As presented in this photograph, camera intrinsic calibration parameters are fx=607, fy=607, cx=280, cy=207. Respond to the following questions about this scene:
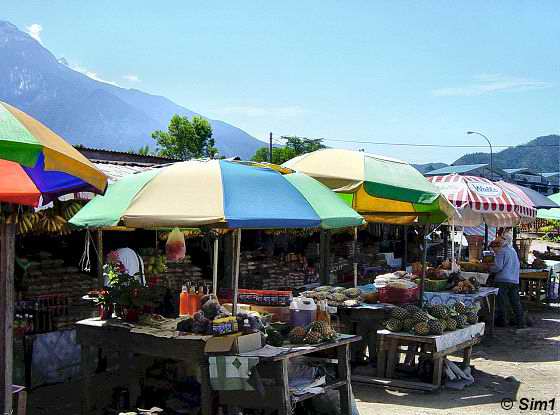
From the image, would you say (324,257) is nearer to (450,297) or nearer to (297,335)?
(450,297)

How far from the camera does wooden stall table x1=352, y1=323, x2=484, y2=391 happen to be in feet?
23.4

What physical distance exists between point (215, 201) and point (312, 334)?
1.62 m

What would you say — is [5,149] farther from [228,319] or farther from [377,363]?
[377,363]

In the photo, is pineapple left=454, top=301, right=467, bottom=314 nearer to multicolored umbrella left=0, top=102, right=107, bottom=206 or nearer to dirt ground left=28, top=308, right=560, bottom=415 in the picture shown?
dirt ground left=28, top=308, right=560, bottom=415

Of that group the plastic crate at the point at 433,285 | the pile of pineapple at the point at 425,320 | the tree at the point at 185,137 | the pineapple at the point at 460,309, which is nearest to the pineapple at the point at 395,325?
the pile of pineapple at the point at 425,320

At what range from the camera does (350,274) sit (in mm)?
14227

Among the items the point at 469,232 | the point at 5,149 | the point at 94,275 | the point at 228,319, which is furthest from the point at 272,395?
the point at 469,232

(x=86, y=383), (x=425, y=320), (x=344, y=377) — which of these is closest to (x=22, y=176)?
(x=86, y=383)

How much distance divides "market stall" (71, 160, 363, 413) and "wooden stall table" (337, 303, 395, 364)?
2.19m

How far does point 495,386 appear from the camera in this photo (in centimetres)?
757

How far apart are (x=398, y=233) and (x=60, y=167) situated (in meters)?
16.9

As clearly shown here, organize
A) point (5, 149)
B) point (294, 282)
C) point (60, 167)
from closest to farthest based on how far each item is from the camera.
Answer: point (5, 149) → point (60, 167) → point (294, 282)

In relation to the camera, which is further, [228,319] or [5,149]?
[228,319]

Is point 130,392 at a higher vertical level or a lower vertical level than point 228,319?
lower
